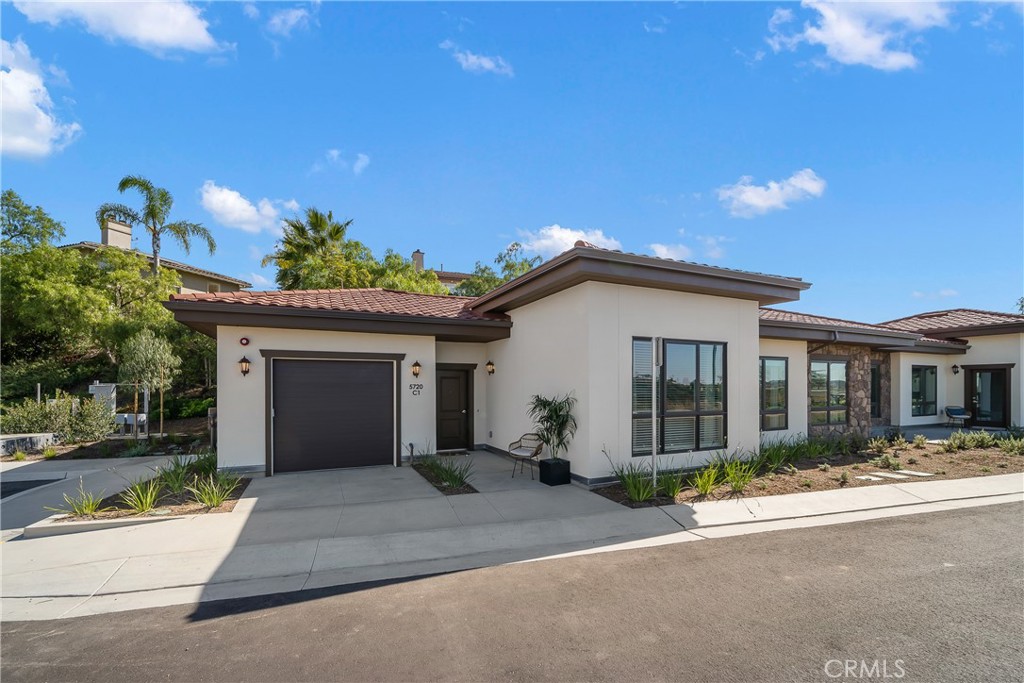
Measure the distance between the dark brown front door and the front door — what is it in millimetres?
17710

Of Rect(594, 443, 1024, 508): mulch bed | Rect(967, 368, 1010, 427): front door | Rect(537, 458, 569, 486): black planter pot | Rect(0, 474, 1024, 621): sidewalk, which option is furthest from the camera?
Rect(967, 368, 1010, 427): front door

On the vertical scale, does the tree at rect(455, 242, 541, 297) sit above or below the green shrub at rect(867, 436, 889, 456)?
above

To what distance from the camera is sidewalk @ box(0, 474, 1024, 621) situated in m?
4.50

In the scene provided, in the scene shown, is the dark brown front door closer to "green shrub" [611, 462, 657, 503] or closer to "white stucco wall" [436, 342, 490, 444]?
"white stucco wall" [436, 342, 490, 444]

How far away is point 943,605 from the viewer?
404 cm

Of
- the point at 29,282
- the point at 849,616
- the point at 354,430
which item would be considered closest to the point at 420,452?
the point at 354,430

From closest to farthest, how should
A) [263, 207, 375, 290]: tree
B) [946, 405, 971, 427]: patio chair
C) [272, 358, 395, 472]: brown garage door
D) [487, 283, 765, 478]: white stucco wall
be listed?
[487, 283, 765, 478]: white stucco wall < [272, 358, 395, 472]: brown garage door < [946, 405, 971, 427]: patio chair < [263, 207, 375, 290]: tree

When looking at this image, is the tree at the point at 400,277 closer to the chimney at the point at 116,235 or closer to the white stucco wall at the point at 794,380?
the chimney at the point at 116,235

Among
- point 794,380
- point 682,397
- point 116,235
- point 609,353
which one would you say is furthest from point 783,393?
point 116,235

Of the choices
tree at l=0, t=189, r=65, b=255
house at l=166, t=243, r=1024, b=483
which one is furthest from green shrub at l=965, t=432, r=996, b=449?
tree at l=0, t=189, r=65, b=255

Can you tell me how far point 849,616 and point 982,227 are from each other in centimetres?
1610

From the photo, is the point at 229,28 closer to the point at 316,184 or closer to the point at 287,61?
the point at 287,61

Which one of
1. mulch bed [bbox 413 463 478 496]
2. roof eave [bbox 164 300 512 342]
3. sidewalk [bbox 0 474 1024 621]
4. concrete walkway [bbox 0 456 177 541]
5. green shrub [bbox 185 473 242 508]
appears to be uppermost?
roof eave [bbox 164 300 512 342]

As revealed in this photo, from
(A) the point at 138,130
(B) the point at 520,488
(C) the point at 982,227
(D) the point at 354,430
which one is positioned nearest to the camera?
(B) the point at 520,488
